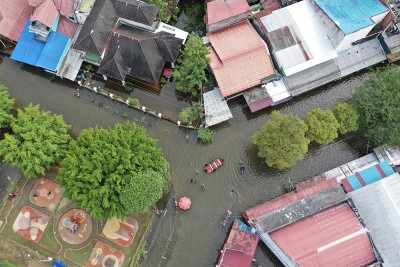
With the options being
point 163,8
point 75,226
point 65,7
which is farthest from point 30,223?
point 163,8

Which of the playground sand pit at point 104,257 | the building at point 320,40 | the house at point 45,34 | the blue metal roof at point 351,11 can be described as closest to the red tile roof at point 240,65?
the building at point 320,40

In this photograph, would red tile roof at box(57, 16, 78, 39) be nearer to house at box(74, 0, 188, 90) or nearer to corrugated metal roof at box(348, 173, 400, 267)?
house at box(74, 0, 188, 90)

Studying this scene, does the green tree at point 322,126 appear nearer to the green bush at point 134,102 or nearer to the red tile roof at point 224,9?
the red tile roof at point 224,9

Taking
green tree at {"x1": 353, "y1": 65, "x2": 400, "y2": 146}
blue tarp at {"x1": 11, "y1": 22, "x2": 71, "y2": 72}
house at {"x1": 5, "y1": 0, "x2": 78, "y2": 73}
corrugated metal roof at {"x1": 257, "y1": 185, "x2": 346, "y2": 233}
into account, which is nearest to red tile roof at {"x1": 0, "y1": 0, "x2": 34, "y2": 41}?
house at {"x1": 5, "y1": 0, "x2": 78, "y2": 73}

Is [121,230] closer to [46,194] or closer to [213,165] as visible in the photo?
[46,194]

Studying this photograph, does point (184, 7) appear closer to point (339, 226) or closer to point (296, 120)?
point (296, 120)
